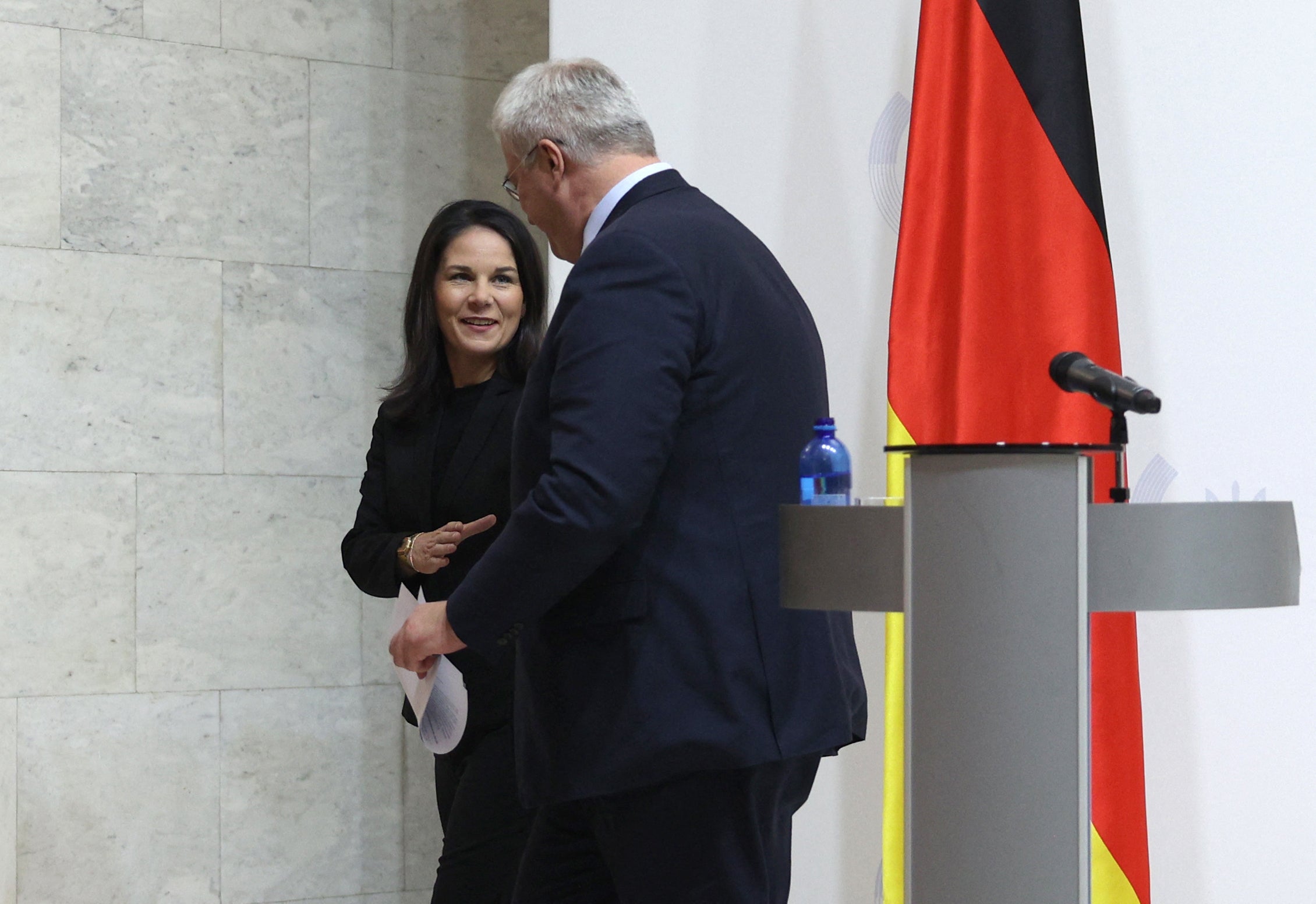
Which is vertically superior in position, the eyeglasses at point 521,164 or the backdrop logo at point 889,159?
the backdrop logo at point 889,159

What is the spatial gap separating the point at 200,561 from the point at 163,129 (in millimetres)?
1209

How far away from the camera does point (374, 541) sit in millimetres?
2697

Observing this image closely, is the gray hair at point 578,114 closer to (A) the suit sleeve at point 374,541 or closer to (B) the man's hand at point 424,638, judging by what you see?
(B) the man's hand at point 424,638

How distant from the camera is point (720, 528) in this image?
1.75 metres

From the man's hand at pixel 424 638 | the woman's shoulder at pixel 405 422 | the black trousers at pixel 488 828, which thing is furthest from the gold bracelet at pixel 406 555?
the man's hand at pixel 424 638

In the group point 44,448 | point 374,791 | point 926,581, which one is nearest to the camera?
point 926,581

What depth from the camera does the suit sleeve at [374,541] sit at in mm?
2639

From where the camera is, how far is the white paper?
2424mm

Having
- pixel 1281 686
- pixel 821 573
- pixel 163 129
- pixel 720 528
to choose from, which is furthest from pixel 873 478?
pixel 163 129

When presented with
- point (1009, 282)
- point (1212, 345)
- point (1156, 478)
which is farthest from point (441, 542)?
point (1212, 345)

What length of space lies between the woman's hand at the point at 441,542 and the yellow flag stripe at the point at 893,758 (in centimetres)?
A: 87

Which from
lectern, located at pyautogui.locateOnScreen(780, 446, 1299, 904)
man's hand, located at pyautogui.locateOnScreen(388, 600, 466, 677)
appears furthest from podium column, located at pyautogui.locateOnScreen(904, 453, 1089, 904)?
man's hand, located at pyautogui.locateOnScreen(388, 600, 466, 677)

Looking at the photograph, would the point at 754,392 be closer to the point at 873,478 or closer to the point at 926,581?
the point at 926,581

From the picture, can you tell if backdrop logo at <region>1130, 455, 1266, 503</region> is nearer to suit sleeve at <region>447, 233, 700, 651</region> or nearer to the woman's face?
the woman's face
